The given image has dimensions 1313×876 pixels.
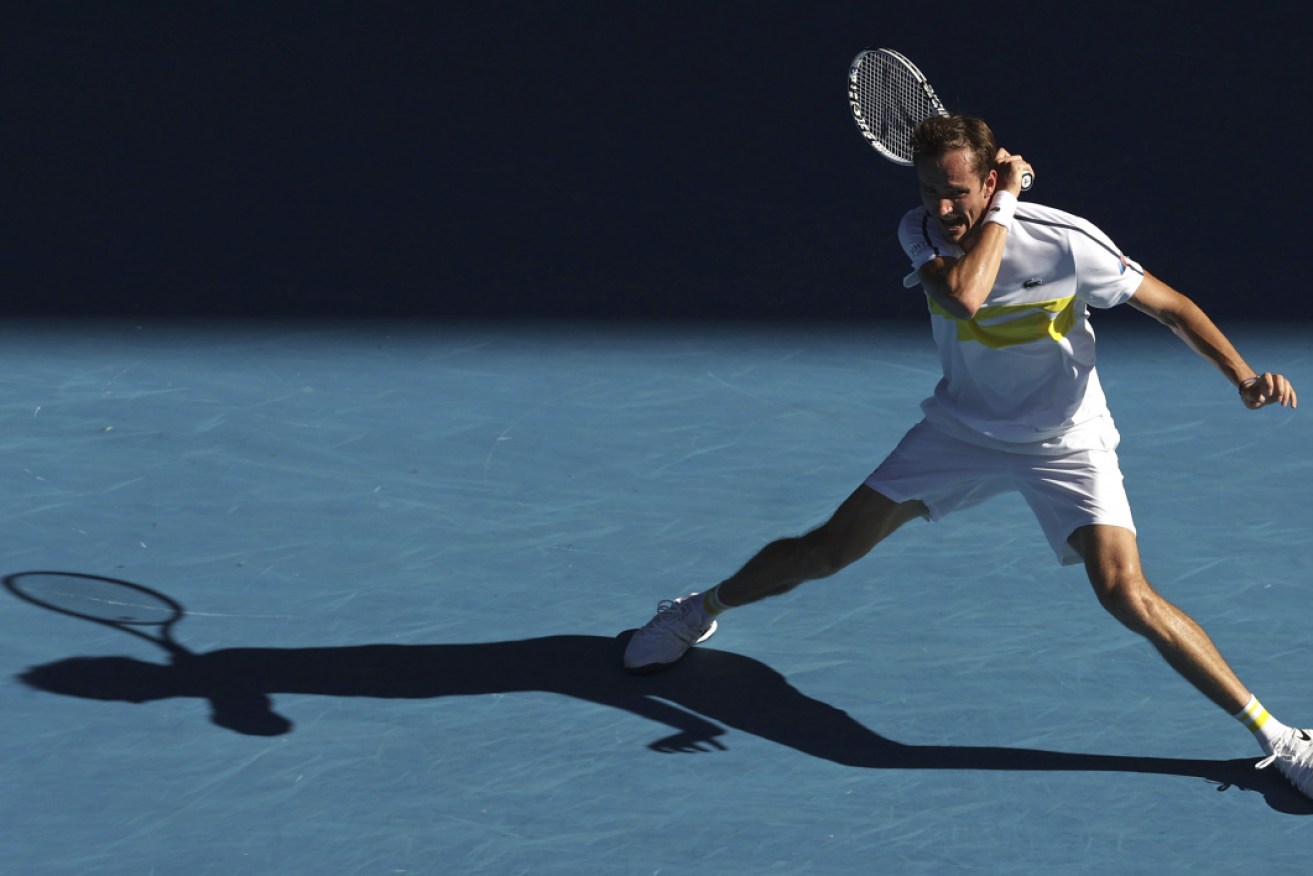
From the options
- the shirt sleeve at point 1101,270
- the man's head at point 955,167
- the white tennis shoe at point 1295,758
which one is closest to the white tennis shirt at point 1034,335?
the shirt sleeve at point 1101,270

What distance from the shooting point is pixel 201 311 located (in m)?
8.06

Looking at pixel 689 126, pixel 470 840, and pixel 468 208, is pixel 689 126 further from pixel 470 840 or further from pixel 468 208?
pixel 470 840

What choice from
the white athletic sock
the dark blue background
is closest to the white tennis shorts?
the white athletic sock

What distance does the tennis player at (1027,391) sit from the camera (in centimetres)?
472

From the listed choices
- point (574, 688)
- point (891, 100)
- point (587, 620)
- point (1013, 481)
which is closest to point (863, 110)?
point (891, 100)

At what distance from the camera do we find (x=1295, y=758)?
15.6ft

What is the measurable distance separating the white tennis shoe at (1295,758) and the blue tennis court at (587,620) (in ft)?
0.17

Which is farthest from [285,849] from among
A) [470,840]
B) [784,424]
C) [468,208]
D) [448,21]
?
[448,21]

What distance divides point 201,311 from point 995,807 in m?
4.54

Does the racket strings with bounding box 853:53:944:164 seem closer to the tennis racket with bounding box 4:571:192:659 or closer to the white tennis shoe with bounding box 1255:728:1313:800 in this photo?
the white tennis shoe with bounding box 1255:728:1313:800

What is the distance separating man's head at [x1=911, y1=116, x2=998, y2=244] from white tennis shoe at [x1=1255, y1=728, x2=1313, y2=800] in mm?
1506

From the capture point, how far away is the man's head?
4.71m

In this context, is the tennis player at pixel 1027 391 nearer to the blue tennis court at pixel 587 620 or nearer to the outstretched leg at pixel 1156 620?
the outstretched leg at pixel 1156 620

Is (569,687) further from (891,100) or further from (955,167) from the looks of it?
(891,100)
